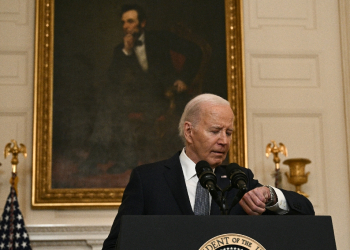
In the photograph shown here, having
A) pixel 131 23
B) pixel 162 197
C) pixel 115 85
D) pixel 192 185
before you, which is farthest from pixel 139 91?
pixel 162 197

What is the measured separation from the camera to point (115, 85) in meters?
6.27

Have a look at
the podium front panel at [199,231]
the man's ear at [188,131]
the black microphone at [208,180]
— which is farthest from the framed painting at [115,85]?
the podium front panel at [199,231]

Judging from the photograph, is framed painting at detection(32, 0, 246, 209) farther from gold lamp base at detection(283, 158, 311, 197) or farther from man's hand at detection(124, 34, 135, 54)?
gold lamp base at detection(283, 158, 311, 197)

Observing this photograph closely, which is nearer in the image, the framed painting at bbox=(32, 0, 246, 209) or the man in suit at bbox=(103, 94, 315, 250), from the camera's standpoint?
the man in suit at bbox=(103, 94, 315, 250)

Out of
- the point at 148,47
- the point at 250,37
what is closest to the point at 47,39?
the point at 148,47

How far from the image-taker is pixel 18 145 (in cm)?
599

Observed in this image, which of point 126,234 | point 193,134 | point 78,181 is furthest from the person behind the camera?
point 78,181

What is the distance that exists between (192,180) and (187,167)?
0.10 metres

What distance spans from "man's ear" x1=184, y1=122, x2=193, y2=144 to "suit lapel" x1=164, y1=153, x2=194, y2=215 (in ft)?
0.43

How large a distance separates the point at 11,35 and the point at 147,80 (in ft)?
5.61

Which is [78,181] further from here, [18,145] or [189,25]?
[189,25]

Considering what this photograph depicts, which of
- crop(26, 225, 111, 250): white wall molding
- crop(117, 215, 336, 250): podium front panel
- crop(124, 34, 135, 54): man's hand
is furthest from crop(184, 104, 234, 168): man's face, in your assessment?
crop(124, 34, 135, 54): man's hand

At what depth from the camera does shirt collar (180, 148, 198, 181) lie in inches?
125

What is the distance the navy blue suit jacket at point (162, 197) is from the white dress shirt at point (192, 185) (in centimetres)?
4
